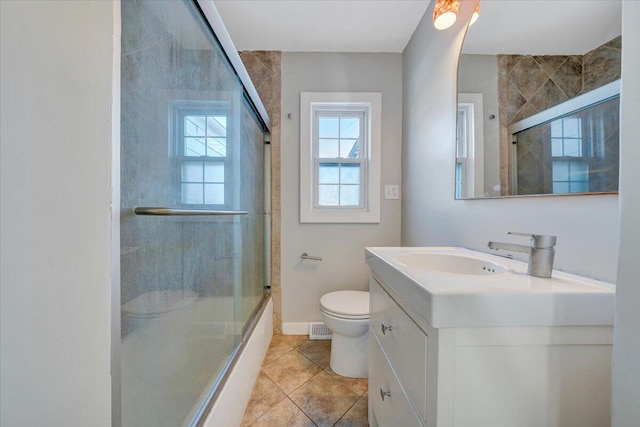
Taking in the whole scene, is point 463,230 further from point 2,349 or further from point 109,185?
point 2,349

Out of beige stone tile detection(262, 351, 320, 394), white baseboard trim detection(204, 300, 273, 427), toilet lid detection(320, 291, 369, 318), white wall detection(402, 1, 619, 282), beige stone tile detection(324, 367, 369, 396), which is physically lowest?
beige stone tile detection(324, 367, 369, 396)

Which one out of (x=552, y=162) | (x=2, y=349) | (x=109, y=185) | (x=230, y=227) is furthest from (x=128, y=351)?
(x=552, y=162)

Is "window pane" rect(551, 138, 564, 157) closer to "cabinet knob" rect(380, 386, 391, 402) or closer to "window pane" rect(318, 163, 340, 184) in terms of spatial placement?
"cabinet knob" rect(380, 386, 391, 402)

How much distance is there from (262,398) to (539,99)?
1.78m

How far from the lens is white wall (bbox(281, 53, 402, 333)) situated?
1.88 meters

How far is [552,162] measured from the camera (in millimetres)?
751

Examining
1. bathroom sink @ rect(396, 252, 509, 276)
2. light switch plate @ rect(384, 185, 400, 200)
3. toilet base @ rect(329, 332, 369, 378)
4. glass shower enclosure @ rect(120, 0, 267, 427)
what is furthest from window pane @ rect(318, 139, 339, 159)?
toilet base @ rect(329, 332, 369, 378)

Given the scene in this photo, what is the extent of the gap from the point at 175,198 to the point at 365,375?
1425 millimetres

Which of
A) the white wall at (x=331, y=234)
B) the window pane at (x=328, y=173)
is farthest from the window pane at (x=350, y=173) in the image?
the white wall at (x=331, y=234)

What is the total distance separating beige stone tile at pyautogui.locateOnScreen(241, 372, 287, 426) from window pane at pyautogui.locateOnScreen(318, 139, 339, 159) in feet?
5.25

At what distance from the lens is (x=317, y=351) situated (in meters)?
1.68

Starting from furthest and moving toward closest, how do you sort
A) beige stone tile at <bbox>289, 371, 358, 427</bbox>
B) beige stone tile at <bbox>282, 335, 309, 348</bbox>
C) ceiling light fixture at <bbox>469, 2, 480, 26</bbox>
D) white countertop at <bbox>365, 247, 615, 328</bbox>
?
beige stone tile at <bbox>282, 335, 309, 348</bbox> → beige stone tile at <bbox>289, 371, 358, 427</bbox> → ceiling light fixture at <bbox>469, 2, 480, 26</bbox> → white countertop at <bbox>365, 247, 615, 328</bbox>

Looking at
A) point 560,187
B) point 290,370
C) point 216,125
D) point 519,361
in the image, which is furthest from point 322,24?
point 290,370

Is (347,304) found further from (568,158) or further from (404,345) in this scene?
(568,158)
